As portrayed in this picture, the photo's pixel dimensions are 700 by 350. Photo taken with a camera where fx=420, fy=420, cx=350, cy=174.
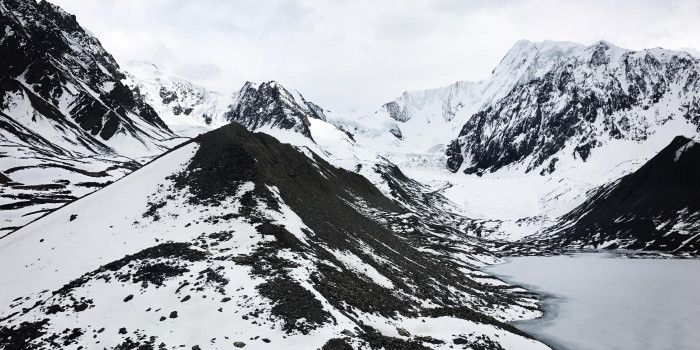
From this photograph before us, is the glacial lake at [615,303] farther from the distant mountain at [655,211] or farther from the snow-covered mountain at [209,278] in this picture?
the distant mountain at [655,211]

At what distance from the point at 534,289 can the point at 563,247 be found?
352 ft

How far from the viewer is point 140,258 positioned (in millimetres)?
28938

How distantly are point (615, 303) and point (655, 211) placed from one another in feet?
362

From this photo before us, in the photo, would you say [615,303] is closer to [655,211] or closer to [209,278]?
[209,278]

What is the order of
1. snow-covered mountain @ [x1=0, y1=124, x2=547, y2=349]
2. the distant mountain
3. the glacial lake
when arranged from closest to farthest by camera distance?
snow-covered mountain @ [x1=0, y1=124, x2=547, y2=349]
the glacial lake
the distant mountain

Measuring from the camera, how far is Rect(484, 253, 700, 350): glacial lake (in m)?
48.0

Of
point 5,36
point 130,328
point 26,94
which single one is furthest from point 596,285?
point 5,36

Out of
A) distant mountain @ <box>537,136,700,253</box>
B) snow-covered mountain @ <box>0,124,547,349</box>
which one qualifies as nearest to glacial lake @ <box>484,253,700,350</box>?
snow-covered mountain @ <box>0,124,547,349</box>

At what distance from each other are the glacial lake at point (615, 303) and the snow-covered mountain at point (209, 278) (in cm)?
1575

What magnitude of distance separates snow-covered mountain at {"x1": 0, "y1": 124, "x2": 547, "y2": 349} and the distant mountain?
12673 cm

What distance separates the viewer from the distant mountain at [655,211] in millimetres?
137750

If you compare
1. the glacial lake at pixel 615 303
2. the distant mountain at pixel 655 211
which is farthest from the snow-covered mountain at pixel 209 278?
the distant mountain at pixel 655 211

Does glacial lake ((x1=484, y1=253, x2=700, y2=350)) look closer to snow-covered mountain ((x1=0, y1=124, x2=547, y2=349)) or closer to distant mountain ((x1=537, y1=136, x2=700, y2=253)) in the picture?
snow-covered mountain ((x1=0, y1=124, x2=547, y2=349))

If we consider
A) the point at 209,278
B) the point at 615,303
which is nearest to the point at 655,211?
the point at 615,303
